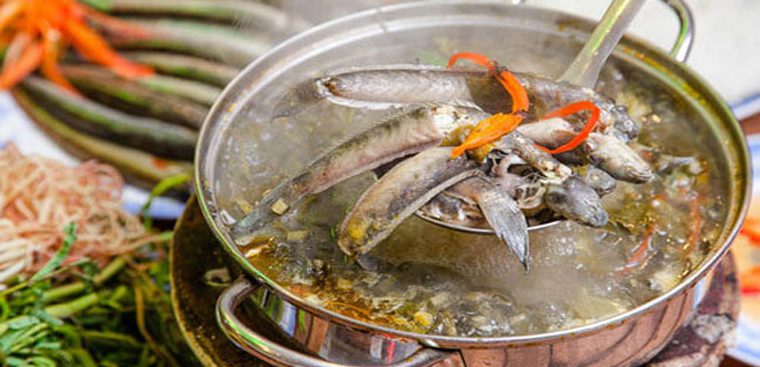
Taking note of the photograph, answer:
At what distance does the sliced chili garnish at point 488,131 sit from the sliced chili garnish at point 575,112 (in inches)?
3.8

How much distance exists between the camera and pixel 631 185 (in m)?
1.94

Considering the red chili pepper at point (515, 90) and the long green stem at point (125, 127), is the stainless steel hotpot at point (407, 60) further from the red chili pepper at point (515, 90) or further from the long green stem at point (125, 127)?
the long green stem at point (125, 127)

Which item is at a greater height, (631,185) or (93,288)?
(631,185)

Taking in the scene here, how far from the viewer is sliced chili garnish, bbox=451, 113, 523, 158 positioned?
64.6 inches

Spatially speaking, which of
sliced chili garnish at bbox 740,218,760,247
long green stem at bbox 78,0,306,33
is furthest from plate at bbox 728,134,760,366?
long green stem at bbox 78,0,306,33

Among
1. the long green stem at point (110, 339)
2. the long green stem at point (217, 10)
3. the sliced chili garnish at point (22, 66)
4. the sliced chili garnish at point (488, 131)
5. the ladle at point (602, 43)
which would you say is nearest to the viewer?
the sliced chili garnish at point (488, 131)

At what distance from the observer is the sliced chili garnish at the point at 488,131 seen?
5.39 ft

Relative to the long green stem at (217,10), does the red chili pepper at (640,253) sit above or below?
above

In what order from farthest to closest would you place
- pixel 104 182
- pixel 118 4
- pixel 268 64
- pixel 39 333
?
pixel 118 4
pixel 104 182
pixel 39 333
pixel 268 64

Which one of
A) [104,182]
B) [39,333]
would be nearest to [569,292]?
[39,333]

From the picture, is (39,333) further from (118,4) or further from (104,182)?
(118,4)

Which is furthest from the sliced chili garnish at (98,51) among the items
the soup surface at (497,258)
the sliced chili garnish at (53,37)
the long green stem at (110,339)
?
the soup surface at (497,258)

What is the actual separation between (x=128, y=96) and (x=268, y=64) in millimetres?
1676

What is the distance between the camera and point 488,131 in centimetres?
166
